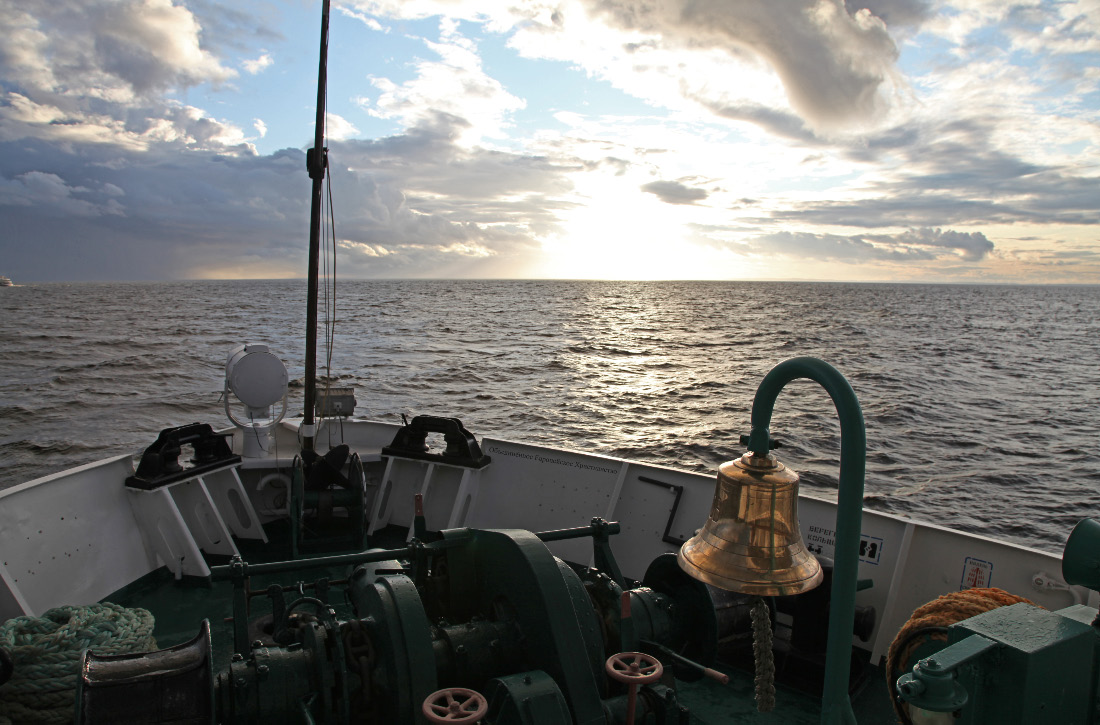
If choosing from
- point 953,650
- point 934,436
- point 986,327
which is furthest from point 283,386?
point 986,327

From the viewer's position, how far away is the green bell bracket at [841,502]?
175cm

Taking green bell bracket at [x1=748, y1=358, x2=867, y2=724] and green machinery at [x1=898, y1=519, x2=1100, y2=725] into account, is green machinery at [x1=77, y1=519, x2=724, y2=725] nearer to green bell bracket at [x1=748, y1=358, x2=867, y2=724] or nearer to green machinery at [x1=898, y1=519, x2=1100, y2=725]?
green bell bracket at [x1=748, y1=358, x2=867, y2=724]

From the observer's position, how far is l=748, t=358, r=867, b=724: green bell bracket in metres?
1.75

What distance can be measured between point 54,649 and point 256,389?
4.14 metres

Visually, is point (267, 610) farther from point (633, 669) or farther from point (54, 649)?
point (633, 669)

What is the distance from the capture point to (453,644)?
120 inches

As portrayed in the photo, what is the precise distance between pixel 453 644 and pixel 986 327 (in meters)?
72.6

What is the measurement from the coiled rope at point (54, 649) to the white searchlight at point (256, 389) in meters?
3.59

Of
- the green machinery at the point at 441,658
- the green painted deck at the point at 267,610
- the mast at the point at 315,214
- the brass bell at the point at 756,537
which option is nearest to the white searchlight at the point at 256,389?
the mast at the point at 315,214

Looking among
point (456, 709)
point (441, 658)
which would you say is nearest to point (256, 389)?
point (441, 658)

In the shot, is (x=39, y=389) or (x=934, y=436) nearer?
(x=934, y=436)

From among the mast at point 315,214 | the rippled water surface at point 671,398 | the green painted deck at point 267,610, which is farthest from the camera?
the rippled water surface at point 671,398

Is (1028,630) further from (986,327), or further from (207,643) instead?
(986,327)

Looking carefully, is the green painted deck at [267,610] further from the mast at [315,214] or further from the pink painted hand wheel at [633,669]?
the pink painted hand wheel at [633,669]
